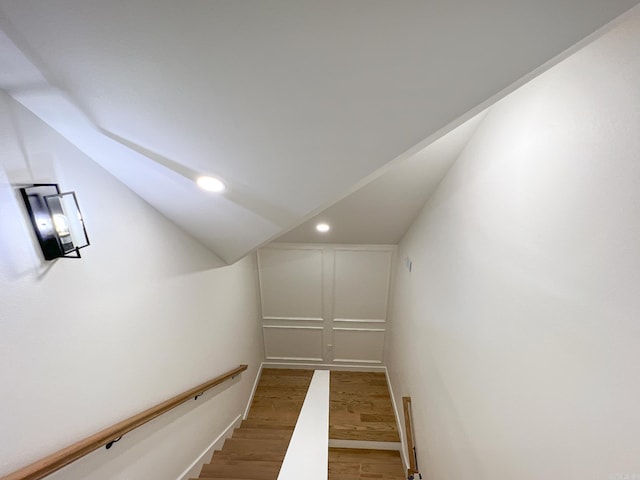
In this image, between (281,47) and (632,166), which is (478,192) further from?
(281,47)

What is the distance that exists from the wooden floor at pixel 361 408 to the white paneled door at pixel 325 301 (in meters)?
0.32

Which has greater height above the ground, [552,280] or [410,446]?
[552,280]

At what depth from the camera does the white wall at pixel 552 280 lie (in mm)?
729

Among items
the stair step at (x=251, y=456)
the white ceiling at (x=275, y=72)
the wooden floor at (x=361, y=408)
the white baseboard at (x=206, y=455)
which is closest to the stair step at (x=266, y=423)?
the white baseboard at (x=206, y=455)

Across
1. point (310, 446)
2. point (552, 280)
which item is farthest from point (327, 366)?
point (552, 280)

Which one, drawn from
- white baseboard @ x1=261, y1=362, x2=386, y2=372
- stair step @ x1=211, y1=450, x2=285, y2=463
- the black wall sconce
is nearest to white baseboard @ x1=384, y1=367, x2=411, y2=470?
white baseboard @ x1=261, y1=362, x2=386, y2=372

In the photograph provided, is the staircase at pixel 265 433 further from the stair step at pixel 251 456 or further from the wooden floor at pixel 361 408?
the wooden floor at pixel 361 408

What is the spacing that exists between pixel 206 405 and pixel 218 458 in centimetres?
53

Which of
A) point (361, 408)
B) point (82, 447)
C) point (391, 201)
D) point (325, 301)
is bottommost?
point (361, 408)

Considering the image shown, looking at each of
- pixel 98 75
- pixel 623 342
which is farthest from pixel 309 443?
pixel 98 75

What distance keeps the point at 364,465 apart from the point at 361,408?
0.80 metres

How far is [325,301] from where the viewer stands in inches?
175

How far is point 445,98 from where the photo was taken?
874 millimetres

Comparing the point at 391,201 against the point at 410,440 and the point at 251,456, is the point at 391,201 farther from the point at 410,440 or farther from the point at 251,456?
the point at 251,456
